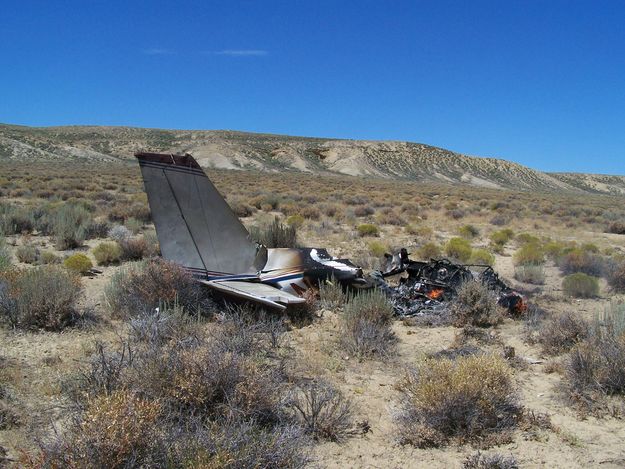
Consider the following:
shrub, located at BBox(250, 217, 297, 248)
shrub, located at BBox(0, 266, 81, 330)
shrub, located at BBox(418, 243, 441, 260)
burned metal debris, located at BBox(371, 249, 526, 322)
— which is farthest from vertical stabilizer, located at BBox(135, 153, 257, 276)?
shrub, located at BBox(418, 243, 441, 260)

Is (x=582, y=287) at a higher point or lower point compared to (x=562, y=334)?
higher

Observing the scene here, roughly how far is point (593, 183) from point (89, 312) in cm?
14384

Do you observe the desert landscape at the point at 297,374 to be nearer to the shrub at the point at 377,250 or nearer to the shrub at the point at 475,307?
the shrub at the point at 475,307

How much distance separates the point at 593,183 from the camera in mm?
127812

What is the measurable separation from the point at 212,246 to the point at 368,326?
8.38 feet

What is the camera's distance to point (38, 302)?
6.01m

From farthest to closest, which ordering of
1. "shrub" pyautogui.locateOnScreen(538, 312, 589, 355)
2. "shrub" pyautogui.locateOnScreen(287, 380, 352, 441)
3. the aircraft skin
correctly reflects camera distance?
the aircraft skin, "shrub" pyautogui.locateOnScreen(538, 312, 589, 355), "shrub" pyautogui.locateOnScreen(287, 380, 352, 441)

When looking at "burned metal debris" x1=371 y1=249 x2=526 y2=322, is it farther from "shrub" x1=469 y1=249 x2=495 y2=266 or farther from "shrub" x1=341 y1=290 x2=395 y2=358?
"shrub" x1=469 y1=249 x2=495 y2=266

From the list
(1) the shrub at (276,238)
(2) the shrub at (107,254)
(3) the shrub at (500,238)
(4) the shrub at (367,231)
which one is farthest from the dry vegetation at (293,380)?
(4) the shrub at (367,231)

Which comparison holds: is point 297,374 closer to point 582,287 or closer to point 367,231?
point 582,287

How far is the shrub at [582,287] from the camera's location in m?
9.49

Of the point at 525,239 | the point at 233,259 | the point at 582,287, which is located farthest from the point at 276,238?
the point at 525,239

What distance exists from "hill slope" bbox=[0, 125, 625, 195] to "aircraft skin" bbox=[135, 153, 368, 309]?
74.4m

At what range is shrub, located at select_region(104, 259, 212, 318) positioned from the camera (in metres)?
6.46
